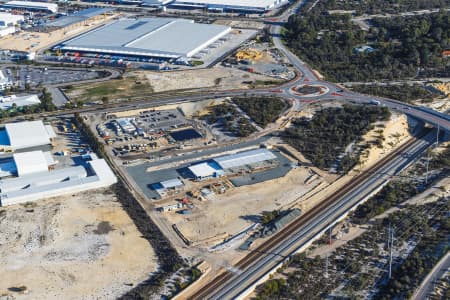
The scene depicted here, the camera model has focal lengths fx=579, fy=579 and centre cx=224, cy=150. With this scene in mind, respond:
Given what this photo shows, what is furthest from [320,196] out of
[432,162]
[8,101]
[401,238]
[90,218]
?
[8,101]

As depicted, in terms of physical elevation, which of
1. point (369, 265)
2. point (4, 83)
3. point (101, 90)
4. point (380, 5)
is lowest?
point (369, 265)

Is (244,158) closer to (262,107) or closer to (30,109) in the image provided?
(262,107)

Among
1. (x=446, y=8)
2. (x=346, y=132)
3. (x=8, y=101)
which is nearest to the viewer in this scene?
(x=346, y=132)

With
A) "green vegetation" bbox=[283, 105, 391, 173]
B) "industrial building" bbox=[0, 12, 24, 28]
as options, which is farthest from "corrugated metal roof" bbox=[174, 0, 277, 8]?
"green vegetation" bbox=[283, 105, 391, 173]

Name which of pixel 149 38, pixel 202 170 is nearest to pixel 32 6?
pixel 149 38

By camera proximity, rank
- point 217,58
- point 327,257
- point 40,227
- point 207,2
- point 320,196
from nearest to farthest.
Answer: point 327,257
point 40,227
point 320,196
point 217,58
point 207,2

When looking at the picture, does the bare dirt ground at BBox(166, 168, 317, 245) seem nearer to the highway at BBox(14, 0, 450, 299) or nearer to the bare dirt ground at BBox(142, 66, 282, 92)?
the highway at BBox(14, 0, 450, 299)

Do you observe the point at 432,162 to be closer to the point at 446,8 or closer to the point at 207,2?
the point at 446,8

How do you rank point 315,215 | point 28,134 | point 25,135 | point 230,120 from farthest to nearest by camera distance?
point 230,120
point 28,134
point 25,135
point 315,215
